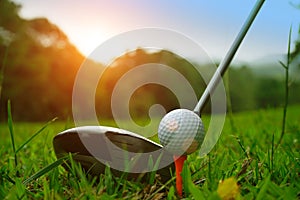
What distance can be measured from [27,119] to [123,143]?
12716mm

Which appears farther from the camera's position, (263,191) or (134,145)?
(134,145)

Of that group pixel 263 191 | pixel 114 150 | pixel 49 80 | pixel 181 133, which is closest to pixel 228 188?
pixel 263 191

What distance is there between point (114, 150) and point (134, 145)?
0.21ft

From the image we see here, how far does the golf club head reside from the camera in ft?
3.76

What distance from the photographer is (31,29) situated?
13789 mm

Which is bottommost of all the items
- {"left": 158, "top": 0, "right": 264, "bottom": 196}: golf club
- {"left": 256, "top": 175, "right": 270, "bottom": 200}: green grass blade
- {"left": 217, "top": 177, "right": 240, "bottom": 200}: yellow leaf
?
{"left": 256, "top": 175, "right": 270, "bottom": 200}: green grass blade

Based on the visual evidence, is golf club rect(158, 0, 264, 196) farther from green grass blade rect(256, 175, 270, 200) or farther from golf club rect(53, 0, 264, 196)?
green grass blade rect(256, 175, 270, 200)

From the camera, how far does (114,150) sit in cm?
117

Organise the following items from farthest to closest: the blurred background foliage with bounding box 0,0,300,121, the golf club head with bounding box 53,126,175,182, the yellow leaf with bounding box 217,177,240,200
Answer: the blurred background foliage with bounding box 0,0,300,121, the golf club head with bounding box 53,126,175,182, the yellow leaf with bounding box 217,177,240,200

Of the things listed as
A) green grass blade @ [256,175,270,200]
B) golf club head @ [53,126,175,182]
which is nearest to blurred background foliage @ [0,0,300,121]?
golf club head @ [53,126,175,182]

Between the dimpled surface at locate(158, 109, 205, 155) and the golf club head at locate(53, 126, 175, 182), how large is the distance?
43 mm

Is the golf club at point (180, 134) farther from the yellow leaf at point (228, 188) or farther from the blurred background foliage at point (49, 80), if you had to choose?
the blurred background foliage at point (49, 80)

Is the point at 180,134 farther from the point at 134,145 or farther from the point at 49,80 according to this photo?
the point at 49,80

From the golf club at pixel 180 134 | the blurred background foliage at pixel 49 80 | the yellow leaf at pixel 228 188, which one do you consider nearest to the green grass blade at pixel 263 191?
the yellow leaf at pixel 228 188
